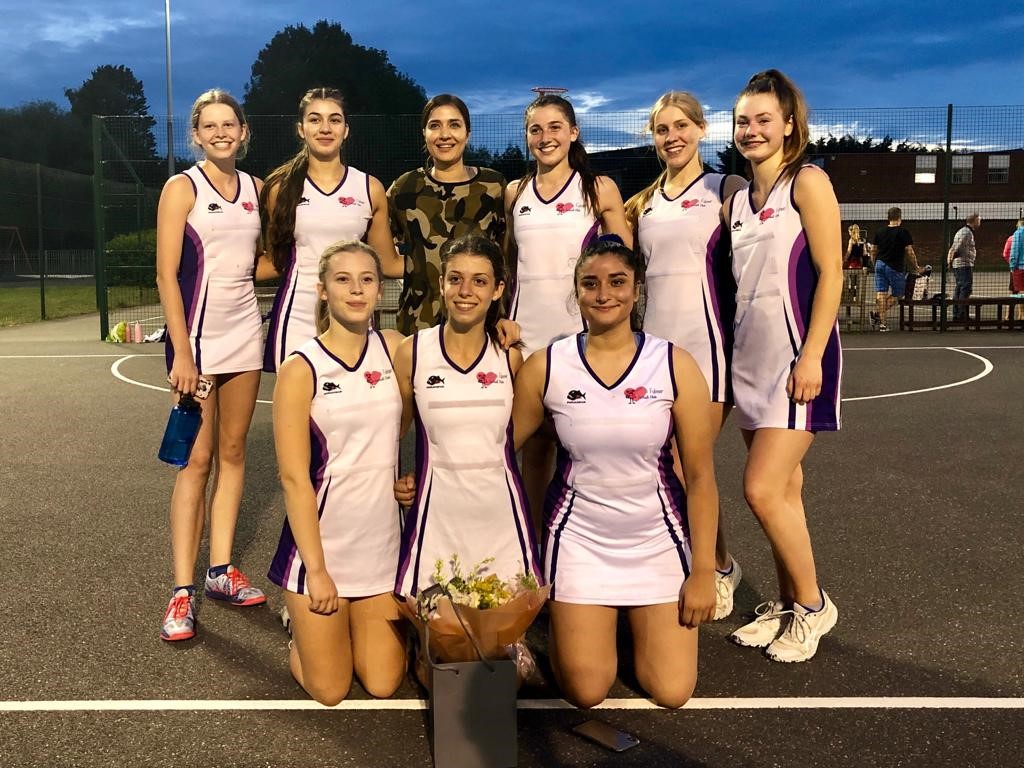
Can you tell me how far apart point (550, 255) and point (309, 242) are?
0.97 m

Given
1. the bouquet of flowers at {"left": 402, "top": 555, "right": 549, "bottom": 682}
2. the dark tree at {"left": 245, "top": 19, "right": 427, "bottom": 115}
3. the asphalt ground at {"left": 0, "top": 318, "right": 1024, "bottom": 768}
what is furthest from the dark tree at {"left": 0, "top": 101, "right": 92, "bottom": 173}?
the bouquet of flowers at {"left": 402, "top": 555, "right": 549, "bottom": 682}

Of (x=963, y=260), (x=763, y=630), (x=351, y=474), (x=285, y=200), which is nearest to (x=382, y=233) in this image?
(x=285, y=200)

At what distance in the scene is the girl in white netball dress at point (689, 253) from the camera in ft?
12.5

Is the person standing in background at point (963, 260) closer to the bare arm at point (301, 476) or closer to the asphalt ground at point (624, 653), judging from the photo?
the asphalt ground at point (624, 653)

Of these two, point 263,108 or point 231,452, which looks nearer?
point 231,452

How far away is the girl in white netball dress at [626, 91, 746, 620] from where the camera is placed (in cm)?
381

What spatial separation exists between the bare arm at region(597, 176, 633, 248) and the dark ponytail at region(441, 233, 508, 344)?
25.7 inches

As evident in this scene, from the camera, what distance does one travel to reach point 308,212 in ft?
13.1

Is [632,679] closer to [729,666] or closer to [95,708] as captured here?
[729,666]

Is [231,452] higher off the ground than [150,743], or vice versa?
[231,452]

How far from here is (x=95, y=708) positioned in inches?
127

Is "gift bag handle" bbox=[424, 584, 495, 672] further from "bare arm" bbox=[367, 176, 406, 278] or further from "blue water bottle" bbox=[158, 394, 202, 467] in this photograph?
"bare arm" bbox=[367, 176, 406, 278]

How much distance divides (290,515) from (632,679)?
130 centimetres

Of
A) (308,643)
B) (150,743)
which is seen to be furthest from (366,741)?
(150,743)
